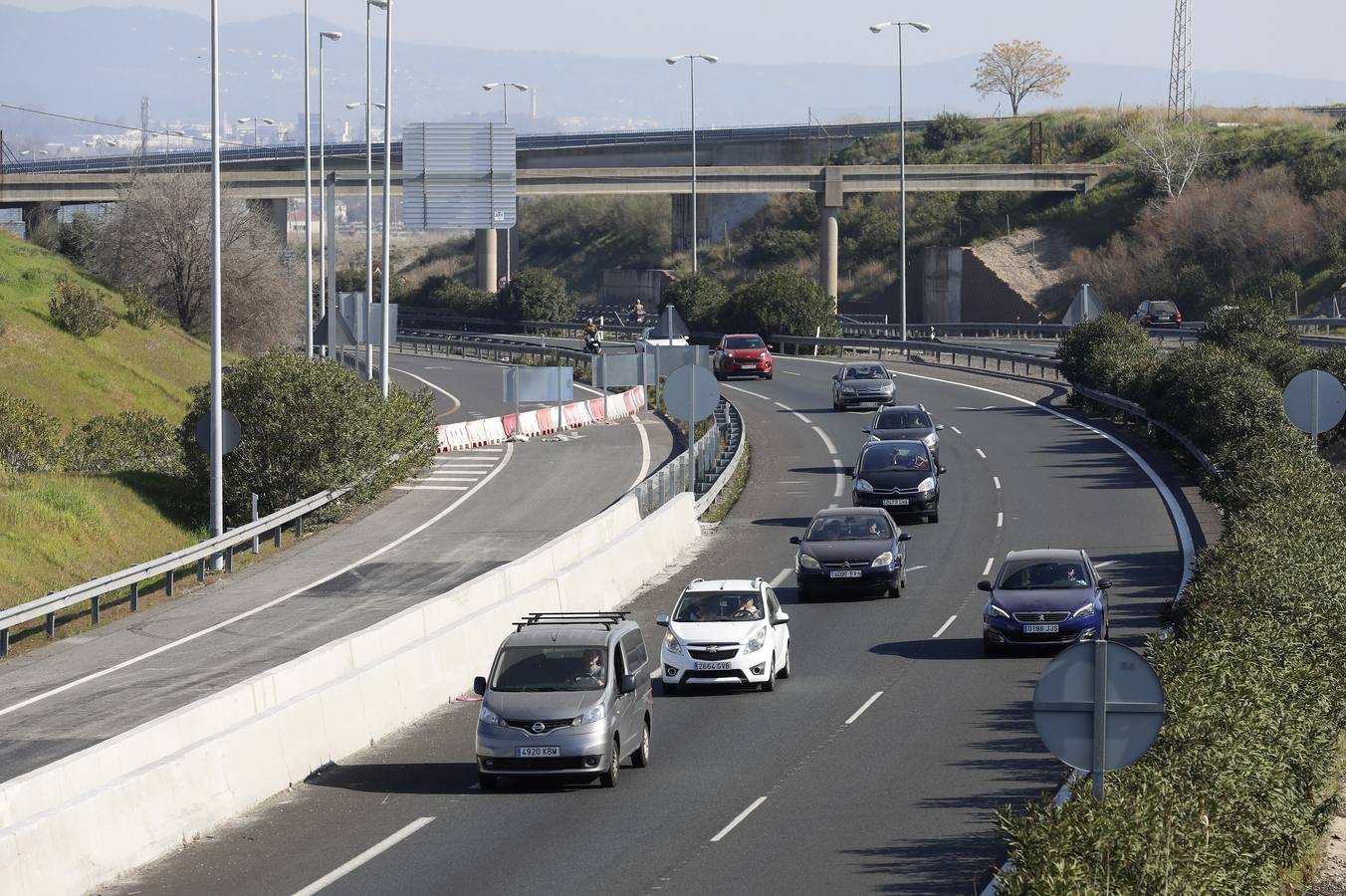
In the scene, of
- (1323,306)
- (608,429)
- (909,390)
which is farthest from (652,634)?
(1323,306)

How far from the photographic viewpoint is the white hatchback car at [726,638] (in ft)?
72.9

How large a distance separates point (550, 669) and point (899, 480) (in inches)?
784

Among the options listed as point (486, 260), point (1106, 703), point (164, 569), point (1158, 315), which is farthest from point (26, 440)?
point (486, 260)

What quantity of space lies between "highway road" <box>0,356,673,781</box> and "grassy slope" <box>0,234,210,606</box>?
3.86m

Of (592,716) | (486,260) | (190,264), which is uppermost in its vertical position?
(486,260)

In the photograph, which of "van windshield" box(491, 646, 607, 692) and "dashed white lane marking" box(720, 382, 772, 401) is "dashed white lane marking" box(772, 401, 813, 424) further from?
"van windshield" box(491, 646, 607, 692)

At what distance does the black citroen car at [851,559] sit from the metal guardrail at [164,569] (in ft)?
37.4

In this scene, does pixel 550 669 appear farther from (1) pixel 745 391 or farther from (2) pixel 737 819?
(1) pixel 745 391

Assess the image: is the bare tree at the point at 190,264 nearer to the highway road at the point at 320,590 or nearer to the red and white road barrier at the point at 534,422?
the red and white road barrier at the point at 534,422

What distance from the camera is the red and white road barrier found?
163 ft

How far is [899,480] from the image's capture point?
36.4 metres

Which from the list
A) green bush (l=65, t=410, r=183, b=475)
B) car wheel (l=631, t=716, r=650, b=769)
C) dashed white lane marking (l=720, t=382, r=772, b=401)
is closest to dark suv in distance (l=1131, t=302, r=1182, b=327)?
dashed white lane marking (l=720, t=382, r=772, b=401)

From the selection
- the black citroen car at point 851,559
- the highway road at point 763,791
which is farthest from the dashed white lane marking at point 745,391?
the black citroen car at point 851,559

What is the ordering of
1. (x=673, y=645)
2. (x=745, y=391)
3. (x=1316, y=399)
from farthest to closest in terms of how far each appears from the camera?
(x=745, y=391) < (x=1316, y=399) < (x=673, y=645)
